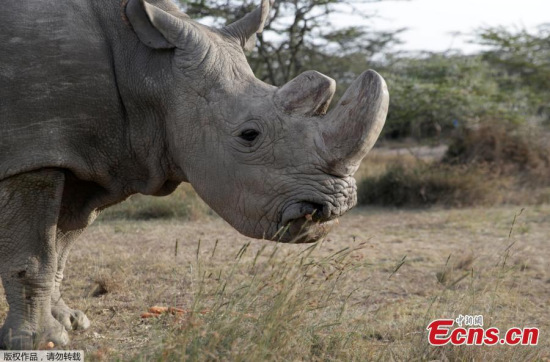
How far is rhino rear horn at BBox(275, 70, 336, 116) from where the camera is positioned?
3.60 m

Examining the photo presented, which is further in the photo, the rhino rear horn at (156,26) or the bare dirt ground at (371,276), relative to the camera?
the rhino rear horn at (156,26)

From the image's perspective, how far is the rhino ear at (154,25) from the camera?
12.7 feet

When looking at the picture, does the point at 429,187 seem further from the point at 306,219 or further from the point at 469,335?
the point at 306,219

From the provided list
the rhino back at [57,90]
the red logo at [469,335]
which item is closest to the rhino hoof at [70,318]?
the rhino back at [57,90]

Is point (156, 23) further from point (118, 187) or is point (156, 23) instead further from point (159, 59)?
point (118, 187)

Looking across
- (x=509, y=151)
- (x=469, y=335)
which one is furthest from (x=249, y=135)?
(x=509, y=151)

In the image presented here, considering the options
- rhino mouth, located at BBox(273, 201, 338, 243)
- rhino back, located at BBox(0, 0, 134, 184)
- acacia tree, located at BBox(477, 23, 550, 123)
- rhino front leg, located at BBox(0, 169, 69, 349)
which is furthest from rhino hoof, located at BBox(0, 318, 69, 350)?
acacia tree, located at BBox(477, 23, 550, 123)

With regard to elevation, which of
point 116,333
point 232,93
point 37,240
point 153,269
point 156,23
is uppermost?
point 156,23

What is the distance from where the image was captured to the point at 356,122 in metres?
3.43

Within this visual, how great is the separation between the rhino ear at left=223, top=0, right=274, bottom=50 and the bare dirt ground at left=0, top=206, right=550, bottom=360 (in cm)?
129

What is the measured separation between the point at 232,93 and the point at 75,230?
1465 mm

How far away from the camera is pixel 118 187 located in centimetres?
414

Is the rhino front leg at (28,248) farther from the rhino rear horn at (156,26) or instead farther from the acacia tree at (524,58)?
the acacia tree at (524,58)

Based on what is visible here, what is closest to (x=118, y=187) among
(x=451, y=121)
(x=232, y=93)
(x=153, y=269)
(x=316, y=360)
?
(x=232, y=93)
